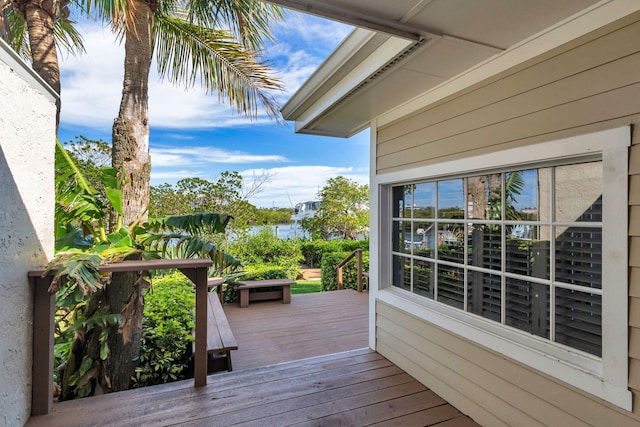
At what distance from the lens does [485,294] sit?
2658 millimetres

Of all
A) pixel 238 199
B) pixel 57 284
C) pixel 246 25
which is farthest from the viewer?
pixel 238 199

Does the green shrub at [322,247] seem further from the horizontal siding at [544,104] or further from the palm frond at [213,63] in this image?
the horizontal siding at [544,104]

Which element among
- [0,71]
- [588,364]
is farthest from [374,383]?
[0,71]

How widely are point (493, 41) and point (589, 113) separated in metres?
0.74

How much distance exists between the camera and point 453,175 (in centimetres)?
293

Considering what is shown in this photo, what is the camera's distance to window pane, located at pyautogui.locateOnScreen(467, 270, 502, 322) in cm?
254

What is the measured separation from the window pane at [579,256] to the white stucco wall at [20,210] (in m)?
3.52

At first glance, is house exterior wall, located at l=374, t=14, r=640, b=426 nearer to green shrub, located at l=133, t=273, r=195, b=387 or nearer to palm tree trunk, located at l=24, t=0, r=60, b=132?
green shrub, located at l=133, t=273, r=195, b=387

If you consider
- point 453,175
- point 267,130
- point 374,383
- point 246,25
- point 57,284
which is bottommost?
point 374,383

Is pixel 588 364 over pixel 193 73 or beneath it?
beneath

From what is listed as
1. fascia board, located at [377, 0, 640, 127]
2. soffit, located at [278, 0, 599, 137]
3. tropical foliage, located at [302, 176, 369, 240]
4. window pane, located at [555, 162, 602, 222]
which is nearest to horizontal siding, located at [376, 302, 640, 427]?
window pane, located at [555, 162, 602, 222]

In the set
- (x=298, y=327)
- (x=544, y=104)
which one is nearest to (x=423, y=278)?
(x=544, y=104)

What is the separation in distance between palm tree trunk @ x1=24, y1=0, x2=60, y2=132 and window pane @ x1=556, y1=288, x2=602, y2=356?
5245 mm

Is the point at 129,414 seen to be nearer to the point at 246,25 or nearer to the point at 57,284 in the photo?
the point at 57,284
